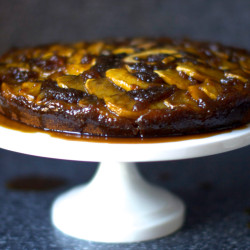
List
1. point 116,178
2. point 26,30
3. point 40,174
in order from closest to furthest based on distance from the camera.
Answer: point 116,178, point 40,174, point 26,30

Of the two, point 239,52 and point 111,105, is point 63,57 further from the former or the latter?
point 239,52

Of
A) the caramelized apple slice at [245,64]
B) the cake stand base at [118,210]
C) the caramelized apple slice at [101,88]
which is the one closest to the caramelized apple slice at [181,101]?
the caramelized apple slice at [101,88]

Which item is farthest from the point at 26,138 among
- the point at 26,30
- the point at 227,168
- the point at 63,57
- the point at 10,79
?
the point at 26,30

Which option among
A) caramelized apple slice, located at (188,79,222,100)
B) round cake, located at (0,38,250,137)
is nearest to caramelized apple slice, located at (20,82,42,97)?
round cake, located at (0,38,250,137)

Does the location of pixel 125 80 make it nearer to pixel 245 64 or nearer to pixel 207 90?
pixel 207 90

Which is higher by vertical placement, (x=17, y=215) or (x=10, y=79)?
(x=10, y=79)

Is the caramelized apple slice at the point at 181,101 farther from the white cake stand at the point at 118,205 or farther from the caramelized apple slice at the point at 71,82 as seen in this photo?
the caramelized apple slice at the point at 71,82

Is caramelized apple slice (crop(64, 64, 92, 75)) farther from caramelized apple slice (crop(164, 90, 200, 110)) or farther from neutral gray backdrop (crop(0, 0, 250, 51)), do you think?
neutral gray backdrop (crop(0, 0, 250, 51))

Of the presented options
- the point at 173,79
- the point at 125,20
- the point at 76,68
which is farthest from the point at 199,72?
the point at 125,20
